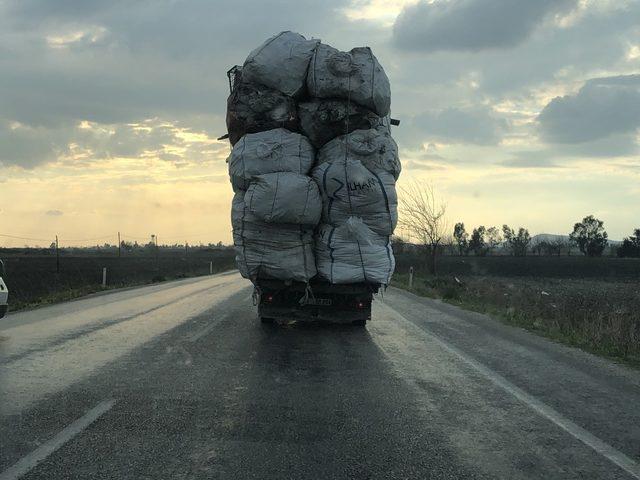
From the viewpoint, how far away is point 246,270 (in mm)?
9844

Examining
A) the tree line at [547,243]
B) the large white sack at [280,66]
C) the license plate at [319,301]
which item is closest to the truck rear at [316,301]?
the license plate at [319,301]

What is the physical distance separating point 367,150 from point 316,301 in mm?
2719

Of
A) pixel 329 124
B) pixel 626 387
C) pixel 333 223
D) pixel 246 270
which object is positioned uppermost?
pixel 329 124

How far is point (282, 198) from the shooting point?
9.00 m

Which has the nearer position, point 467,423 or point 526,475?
point 526,475

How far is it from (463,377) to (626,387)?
1855 mm

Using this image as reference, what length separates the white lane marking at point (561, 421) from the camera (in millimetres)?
4367

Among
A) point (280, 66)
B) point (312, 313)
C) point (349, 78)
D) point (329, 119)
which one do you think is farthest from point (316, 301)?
point (280, 66)

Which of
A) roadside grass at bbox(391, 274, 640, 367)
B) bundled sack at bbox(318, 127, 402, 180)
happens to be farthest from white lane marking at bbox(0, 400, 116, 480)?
roadside grass at bbox(391, 274, 640, 367)

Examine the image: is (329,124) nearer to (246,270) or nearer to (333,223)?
(333,223)

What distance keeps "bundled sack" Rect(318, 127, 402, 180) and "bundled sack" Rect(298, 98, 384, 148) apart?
165mm

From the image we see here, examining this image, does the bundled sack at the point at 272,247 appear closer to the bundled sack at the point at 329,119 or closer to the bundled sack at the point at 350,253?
the bundled sack at the point at 350,253

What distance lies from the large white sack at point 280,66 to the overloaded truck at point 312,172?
0.02 m

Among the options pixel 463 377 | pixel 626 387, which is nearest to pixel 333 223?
pixel 463 377
